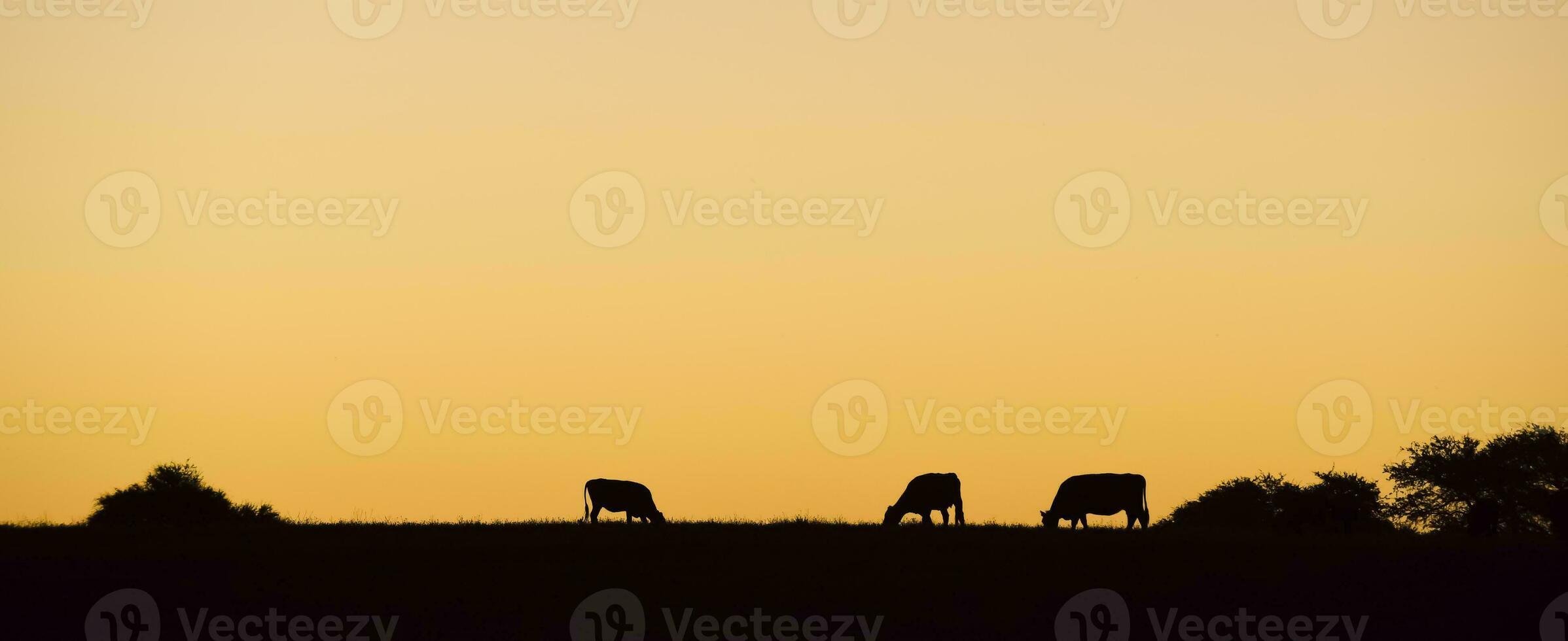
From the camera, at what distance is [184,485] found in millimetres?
70438

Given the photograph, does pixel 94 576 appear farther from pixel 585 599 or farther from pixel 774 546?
pixel 774 546

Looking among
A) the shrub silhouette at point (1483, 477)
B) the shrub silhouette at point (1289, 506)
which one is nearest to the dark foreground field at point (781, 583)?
the shrub silhouette at point (1289, 506)

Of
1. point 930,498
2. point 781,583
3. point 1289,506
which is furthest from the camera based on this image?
point 1289,506

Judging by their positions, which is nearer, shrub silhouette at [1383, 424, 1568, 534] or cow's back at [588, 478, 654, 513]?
cow's back at [588, 478, 654, 513]

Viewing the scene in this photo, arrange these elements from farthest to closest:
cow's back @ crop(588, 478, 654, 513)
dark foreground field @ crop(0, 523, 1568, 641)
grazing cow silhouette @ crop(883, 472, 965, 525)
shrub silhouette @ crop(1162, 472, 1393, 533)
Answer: shrub silhouette @ crop(1162, 472, 1393, 533) < cow's back @ crop(588, 478, 654, 513) < grazing cow silhouette @ crop(883, 472, 965, 525) < dark foreground field @ crop(0, 523, 1568, 641)

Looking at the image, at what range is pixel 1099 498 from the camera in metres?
40.6

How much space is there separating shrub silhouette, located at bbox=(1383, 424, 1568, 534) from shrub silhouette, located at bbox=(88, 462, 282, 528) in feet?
143

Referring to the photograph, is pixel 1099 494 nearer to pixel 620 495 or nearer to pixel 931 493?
pixel 931 493

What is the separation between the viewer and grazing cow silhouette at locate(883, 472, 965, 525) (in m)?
40.1

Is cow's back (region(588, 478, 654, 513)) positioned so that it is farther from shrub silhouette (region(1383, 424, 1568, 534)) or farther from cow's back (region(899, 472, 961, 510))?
shrub silhouette (region(1383, 424, 1568, 534))

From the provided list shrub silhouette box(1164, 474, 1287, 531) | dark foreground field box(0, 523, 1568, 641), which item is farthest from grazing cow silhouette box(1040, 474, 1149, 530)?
shrub silhouette box(1164, 474, 1287, 531)

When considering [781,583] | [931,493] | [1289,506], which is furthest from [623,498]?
[1289,506]

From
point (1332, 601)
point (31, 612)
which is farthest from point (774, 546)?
point (31, 612)

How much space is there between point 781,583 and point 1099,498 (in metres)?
15.3
